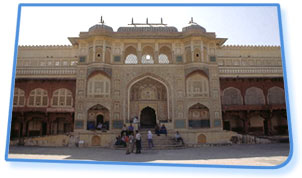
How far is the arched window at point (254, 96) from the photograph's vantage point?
1106 cm

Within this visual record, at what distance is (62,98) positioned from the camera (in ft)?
35.0

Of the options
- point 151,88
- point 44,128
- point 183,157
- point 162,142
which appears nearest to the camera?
point 183,157

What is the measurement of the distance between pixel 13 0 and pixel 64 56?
7.10 m

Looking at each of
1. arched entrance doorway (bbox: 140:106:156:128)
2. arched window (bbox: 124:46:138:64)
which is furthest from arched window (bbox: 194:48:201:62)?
arched entrance doorway (bbox: 140:106:156:128)

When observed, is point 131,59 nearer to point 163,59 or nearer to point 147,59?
point 147,59

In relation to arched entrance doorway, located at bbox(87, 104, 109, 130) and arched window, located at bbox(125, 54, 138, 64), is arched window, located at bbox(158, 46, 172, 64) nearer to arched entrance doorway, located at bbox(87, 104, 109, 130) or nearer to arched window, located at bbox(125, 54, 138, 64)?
arched window, located at bbox(125, 54, 138, 64)

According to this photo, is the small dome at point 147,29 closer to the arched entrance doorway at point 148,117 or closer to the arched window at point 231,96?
the arched entrance doorway at point 148,117

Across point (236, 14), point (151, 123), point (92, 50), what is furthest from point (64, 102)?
point (236, 14)

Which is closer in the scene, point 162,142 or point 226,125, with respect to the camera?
point 162,142

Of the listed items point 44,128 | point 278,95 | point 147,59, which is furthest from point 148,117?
point 278,95

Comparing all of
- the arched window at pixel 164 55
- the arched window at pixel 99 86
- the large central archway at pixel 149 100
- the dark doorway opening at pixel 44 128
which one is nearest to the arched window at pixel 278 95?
the large central archway at pixel 149 100

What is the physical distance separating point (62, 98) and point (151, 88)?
4.24 metres

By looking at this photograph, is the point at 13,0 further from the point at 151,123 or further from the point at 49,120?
the point at 151,123

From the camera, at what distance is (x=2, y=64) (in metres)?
5.32
